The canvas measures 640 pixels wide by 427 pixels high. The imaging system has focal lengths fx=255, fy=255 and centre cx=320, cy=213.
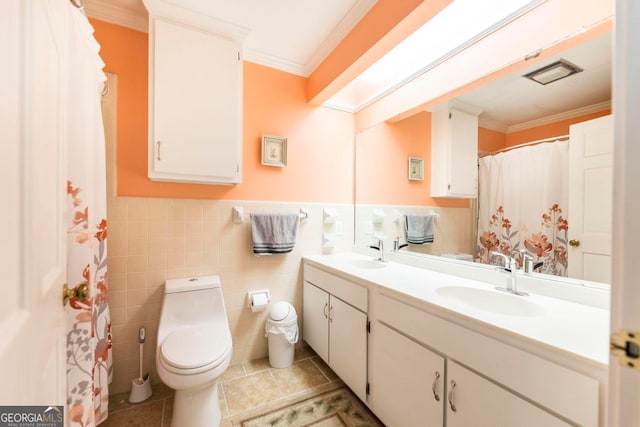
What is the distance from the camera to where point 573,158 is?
113 cm

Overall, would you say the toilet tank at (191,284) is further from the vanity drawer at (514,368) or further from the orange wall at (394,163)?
the orange wall at (394,163)

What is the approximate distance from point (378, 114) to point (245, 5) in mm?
1248

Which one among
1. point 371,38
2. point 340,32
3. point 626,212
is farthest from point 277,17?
point 626,212

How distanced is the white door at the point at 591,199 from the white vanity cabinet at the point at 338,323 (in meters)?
0.98

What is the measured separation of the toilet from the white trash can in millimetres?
390

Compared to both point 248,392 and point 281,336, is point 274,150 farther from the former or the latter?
point 248,392

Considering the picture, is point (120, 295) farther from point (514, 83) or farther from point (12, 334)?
point (514, 83)

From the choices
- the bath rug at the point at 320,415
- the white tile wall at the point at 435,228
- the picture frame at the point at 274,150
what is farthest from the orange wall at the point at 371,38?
the bath rug at the point at 320,415

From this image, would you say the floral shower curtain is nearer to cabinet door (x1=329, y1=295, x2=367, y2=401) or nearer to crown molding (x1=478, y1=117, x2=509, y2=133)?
cabinet door (x1=329, y1=295, x2=367, y2=401)

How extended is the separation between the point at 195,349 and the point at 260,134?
1541mm

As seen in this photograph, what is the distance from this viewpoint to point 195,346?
1.38 m

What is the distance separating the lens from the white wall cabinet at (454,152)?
1.57 metres

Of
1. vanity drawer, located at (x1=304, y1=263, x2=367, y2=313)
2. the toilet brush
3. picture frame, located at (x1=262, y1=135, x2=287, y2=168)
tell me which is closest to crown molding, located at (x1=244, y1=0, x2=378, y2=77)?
picture frame, located at (x1=262, y1=135, x2=287, y2=168)

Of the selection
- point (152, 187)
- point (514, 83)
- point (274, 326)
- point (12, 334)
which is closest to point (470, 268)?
point (514, 83)
